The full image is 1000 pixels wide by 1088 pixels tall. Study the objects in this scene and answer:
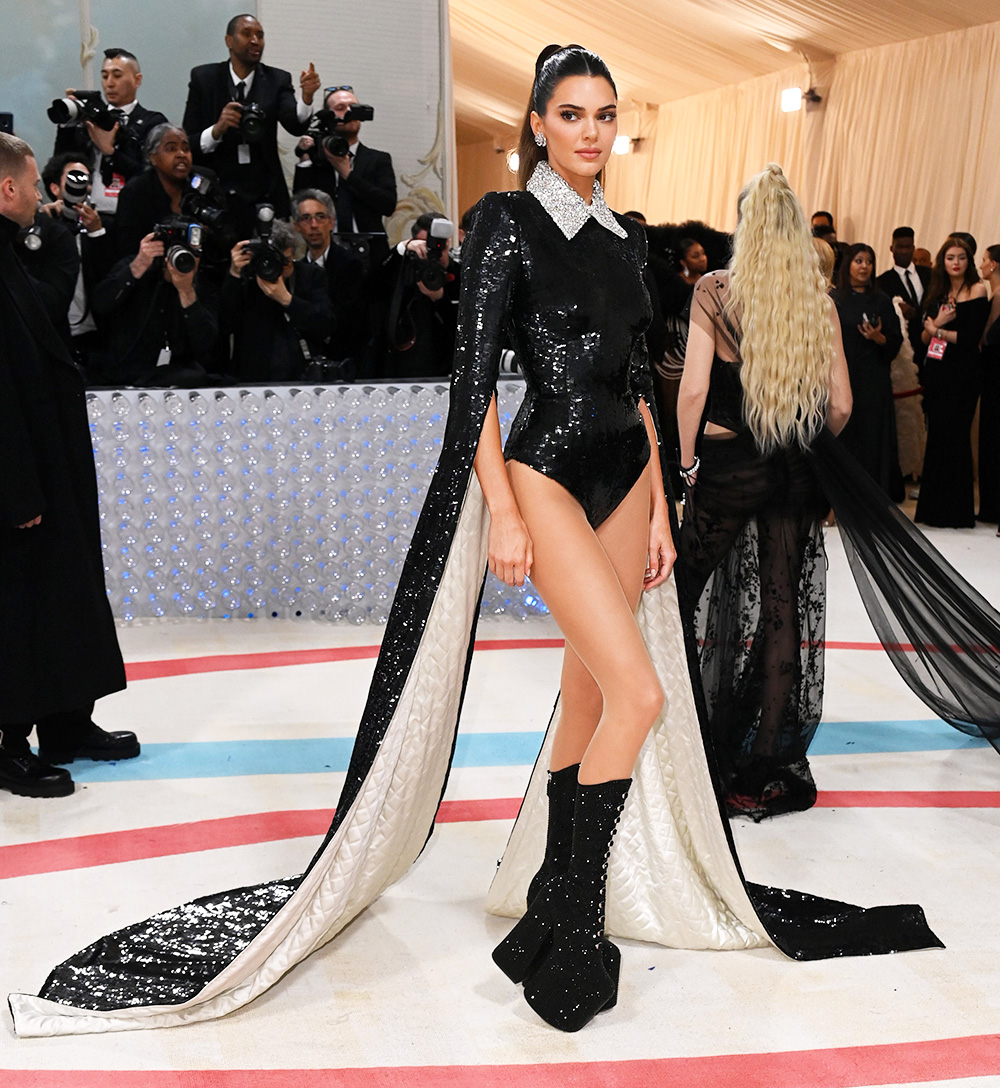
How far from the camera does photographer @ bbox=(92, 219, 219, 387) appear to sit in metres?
4.79

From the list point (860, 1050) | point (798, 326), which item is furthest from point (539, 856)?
point (798, 326)

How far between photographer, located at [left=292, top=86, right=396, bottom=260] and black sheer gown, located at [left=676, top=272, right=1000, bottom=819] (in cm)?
289

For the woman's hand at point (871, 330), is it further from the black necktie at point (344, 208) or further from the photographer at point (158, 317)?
the photographer at point (158, 317)

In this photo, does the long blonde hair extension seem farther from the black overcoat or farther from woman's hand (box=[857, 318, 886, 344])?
woman's hand (box=[857, 318, 886, 344])

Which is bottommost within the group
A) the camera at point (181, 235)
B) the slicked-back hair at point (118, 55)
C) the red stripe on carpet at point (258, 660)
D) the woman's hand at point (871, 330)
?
the red stripe on carpet at point (258, 660)

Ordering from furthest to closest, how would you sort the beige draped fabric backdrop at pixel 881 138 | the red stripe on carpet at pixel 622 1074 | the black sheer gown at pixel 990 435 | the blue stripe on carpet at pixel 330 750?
the beige draped fabric backdrop at pixel 881 138 → the black sheer gown at pixel 990 435 → the blue stripe on carpet at pixel 330 750 → the red stripe on carpet at pixel 622 1074

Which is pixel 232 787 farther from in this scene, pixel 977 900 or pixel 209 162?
pixel 209 162

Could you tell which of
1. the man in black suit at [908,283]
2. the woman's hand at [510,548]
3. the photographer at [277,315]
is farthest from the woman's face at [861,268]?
the woman's hand at [510,548]

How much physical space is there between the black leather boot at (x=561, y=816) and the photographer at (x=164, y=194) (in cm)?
340

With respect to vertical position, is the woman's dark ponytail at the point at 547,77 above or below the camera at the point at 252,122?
below

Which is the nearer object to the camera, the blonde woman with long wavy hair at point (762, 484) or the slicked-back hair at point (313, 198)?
the blonde woman with long wavy hair at point (762, 484)

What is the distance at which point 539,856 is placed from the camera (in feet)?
7.84

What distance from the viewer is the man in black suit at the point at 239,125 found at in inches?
216

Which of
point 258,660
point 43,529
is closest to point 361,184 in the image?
point 258,660
